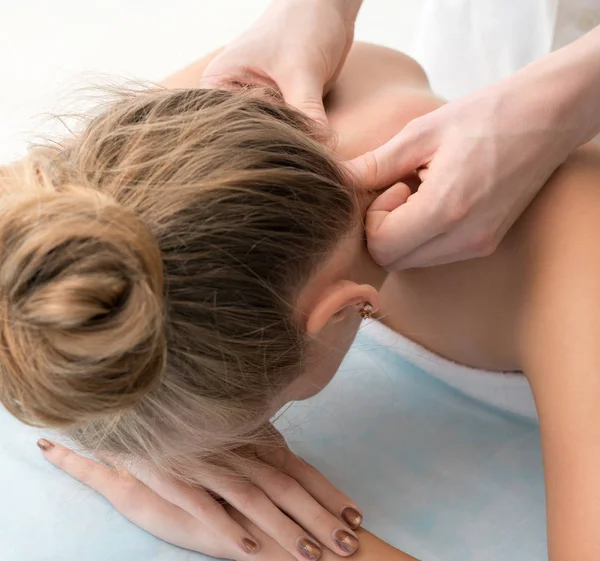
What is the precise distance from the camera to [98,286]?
0.50 m

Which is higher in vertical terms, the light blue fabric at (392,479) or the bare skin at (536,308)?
the bare skin at (536,308)

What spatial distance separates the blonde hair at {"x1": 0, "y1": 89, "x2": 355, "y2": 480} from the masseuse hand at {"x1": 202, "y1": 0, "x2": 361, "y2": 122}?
0.22 metres

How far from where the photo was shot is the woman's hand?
80cm

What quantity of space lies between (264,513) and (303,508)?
0.04 m

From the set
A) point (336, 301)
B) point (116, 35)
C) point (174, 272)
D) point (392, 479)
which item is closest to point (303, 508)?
point (392, 479)

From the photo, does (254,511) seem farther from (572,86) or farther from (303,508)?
(572,86)

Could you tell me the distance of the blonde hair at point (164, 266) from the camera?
51 cm

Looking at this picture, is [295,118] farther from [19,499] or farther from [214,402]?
[19,499]

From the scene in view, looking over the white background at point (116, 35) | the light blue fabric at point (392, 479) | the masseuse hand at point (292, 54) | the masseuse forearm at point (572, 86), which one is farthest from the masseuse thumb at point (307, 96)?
the white background at point (116, 35)

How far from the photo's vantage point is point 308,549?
2.60ft

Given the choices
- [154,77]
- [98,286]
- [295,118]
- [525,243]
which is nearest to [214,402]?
[98,286]

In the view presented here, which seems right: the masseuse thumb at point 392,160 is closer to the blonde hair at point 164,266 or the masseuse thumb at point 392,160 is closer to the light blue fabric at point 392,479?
the blonde hair at point 164,266

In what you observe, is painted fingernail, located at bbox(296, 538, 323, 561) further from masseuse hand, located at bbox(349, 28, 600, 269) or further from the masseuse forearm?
the masseuse forearm

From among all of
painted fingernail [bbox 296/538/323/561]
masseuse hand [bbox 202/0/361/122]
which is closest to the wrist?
masseuse hand [bbox 202/0/361/122]
